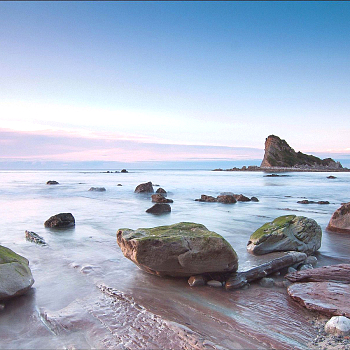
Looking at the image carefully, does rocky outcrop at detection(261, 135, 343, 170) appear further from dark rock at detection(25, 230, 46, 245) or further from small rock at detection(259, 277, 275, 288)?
small rock at detection(259, 277, 275, 288)

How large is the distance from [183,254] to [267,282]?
1.64m

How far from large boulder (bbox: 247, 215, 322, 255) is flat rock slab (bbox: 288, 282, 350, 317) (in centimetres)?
229

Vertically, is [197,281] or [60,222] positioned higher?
[197,281]

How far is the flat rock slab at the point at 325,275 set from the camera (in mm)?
5844

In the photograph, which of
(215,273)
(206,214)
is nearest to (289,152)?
(206,214)

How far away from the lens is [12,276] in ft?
17.7

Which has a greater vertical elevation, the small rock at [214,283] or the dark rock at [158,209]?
the small rock at [214,283]

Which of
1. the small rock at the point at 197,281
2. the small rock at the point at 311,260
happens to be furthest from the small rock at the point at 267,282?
the small rock at the point at 311,260

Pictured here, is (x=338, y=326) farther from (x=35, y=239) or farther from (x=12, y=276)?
(x=35, y=239)

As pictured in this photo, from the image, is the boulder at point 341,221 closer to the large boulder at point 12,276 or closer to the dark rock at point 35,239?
the dark rock at point 35,239

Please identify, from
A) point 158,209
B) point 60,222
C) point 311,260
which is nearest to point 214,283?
point 311,260

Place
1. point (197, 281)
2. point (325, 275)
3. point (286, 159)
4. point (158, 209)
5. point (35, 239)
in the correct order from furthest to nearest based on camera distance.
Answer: point (286, 159) → point (158, 209) → point (35, 239) → point (197, 281) → point (325, 275)

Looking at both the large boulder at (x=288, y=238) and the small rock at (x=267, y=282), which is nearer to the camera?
the small rock at (x=267, y=282)

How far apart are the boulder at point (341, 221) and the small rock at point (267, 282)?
6.10 m
